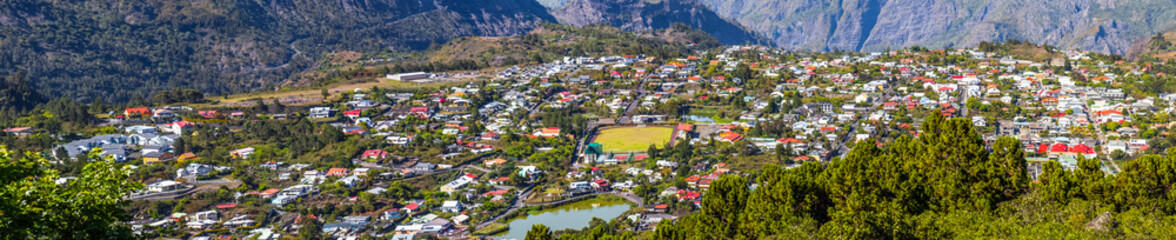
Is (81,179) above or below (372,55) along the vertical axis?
above

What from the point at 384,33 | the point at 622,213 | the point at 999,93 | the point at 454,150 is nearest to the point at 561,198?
the point at 622,213

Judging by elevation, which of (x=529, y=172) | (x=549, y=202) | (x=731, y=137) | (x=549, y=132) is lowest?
(x=549, y=202)

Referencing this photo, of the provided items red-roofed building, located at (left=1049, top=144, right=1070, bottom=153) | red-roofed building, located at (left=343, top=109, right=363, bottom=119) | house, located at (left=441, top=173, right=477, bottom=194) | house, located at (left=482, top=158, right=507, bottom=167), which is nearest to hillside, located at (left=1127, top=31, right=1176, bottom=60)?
red-roofed building, located at (left=1049, top=144, right=1070, bottom=153)

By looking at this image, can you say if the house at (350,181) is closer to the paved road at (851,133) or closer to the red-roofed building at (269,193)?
the red-roofed building at (269,193)

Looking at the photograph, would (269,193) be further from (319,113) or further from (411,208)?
(319,113)

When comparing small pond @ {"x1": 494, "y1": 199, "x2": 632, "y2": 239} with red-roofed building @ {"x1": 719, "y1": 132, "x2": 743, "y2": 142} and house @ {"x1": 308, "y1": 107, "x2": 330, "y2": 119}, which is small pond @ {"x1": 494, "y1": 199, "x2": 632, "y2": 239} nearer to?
red-roofed building @ {"x1": 719, "y1": 132, "x2": 743, "y2": 142}

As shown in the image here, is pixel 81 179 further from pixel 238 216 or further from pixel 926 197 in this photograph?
pixel 238 216

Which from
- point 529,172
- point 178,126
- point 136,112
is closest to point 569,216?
point 529,172
